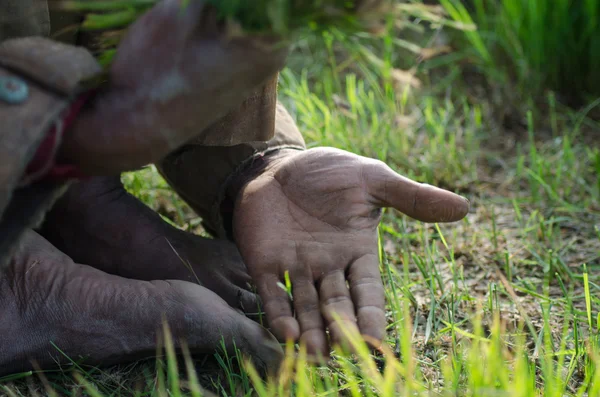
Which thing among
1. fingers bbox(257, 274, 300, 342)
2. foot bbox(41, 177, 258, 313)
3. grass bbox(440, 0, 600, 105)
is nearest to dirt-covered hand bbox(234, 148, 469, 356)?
fingers bbox(257, 274, 300, 342)

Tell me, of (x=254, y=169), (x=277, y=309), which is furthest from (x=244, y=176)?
(x=277, y=309)

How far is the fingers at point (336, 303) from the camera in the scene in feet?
4.33

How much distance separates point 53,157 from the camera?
1.12 metres

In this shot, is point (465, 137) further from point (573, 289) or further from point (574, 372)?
point (574, 372)

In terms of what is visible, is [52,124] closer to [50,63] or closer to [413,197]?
[50,63]

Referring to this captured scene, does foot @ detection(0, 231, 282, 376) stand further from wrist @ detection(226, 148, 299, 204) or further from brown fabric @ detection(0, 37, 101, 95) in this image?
brown fabric @ detection(0, 37, 101, 95)

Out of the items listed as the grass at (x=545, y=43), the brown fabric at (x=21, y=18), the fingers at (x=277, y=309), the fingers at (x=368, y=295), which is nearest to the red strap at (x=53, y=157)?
the brown fabric at (x=21, y=18)

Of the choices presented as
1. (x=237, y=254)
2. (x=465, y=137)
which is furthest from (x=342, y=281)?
(x=465, y=137)

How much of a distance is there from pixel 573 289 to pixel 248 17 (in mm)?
1133

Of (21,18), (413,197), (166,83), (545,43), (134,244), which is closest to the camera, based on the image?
(166,83)

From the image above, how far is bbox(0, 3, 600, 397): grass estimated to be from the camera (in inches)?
48.7

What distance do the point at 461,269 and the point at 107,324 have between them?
0.81m

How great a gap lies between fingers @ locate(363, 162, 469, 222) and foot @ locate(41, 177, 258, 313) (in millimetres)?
368

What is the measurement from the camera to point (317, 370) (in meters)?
1.43
